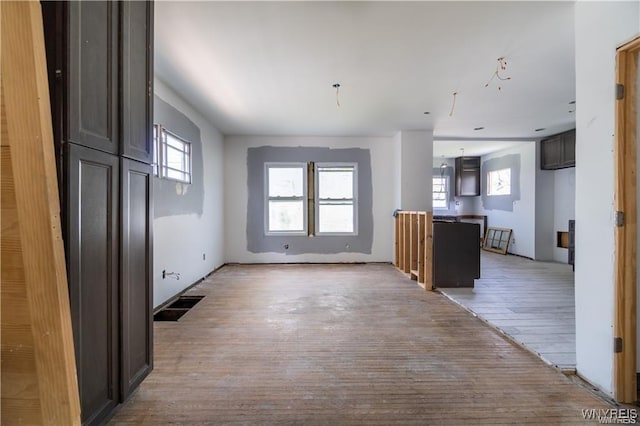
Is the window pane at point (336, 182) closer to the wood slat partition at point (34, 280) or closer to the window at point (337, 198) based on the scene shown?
the window at point (337, 198)

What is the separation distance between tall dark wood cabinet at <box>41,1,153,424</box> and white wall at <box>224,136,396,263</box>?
163 inches

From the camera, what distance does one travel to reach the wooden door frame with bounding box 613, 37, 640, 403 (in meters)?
1.65

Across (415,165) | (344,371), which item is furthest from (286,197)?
(344,371)

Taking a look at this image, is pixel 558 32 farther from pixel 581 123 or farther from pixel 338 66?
pixel 338 66

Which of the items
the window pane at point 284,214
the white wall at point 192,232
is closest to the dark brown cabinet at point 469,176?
the window pane at point 284,214

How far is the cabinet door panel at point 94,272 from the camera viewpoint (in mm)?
1258

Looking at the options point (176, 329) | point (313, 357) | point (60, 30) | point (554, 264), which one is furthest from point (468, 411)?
point (554, 264)

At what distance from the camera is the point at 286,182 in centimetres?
606

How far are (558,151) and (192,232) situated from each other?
7.09 meters

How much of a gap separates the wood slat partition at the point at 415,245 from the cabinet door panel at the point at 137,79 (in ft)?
11.9

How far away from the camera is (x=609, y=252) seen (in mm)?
1711

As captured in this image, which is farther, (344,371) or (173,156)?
(173,156)

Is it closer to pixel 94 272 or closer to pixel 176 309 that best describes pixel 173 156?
pixel 176 309

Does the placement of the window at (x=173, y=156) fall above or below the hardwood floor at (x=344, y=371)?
above
